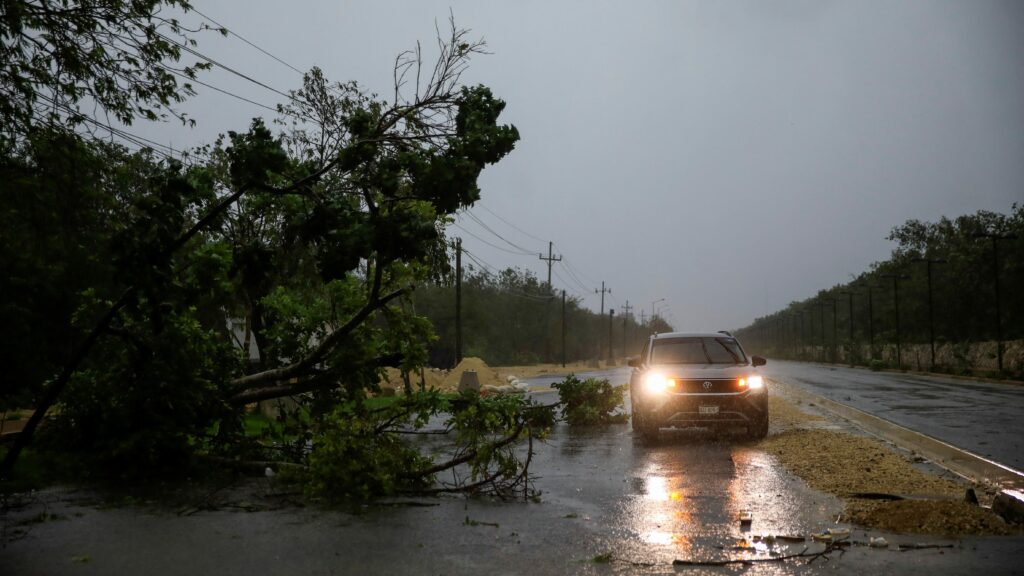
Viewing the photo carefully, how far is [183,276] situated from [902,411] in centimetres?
1715

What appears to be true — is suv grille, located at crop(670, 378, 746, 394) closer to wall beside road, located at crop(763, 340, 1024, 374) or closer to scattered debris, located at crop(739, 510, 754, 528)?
scattered debris, located at crop(739, 510, 754, 528)

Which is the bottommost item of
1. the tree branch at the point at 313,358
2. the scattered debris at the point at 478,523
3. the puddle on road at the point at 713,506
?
the scattered debris at the point at 478,523

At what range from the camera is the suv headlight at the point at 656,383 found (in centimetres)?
1390

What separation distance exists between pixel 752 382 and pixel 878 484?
4.96 metres

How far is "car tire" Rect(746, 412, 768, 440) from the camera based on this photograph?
14.0m

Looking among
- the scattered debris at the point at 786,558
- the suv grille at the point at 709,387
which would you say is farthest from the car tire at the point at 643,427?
the scattered debris at the point at 786,558

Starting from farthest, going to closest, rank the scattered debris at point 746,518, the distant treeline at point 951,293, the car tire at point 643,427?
the distant treeline at point 951,293 < the car tire at point 643,427 < the scattered debris at point 746,518

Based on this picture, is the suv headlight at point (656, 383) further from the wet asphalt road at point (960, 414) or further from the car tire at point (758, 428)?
the wet asphalt road at point (960, 414)

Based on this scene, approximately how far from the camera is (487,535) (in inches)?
273

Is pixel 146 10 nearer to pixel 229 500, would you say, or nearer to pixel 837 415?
pixel 229 500

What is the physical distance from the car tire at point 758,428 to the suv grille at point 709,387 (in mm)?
672

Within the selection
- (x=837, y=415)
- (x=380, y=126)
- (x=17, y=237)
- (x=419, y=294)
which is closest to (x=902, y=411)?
(x=837, y=415)

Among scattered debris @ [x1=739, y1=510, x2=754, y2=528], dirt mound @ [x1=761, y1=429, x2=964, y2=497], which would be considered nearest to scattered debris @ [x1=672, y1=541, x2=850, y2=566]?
scattered debris @ [x1=739, y1=510, x2=754, y2=528]

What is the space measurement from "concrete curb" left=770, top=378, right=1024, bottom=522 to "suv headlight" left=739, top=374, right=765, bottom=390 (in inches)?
93.6
